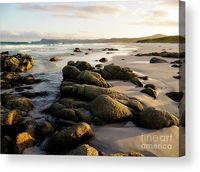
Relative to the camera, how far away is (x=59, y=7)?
3.72m

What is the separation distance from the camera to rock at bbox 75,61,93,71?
3717 mm

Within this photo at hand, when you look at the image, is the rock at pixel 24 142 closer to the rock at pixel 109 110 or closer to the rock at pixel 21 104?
the rock at pixel 21 104

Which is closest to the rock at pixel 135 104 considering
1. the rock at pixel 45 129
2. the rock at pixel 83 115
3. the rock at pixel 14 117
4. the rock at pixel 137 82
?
the rock at pixel 137 82

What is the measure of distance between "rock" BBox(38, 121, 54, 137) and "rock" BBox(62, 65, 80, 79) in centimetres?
37

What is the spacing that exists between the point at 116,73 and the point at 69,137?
56 cm

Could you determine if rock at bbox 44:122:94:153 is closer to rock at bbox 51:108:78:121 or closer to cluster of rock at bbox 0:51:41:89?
rock at bbox 51:108:78:121

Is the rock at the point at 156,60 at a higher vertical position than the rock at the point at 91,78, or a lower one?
higher

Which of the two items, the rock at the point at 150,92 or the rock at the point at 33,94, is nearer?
the rock at the point at 150,92

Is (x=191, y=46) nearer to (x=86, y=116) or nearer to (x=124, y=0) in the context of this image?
(x=124, y=0)

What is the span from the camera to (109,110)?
142 inches

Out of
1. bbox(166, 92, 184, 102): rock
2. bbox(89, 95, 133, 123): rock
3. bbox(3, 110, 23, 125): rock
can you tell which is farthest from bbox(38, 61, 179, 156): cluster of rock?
bbox(3, 110, 23, 125): rock

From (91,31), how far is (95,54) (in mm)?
169

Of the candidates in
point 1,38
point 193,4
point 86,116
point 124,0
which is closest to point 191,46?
point 193,4

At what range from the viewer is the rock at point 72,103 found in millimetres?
3668
